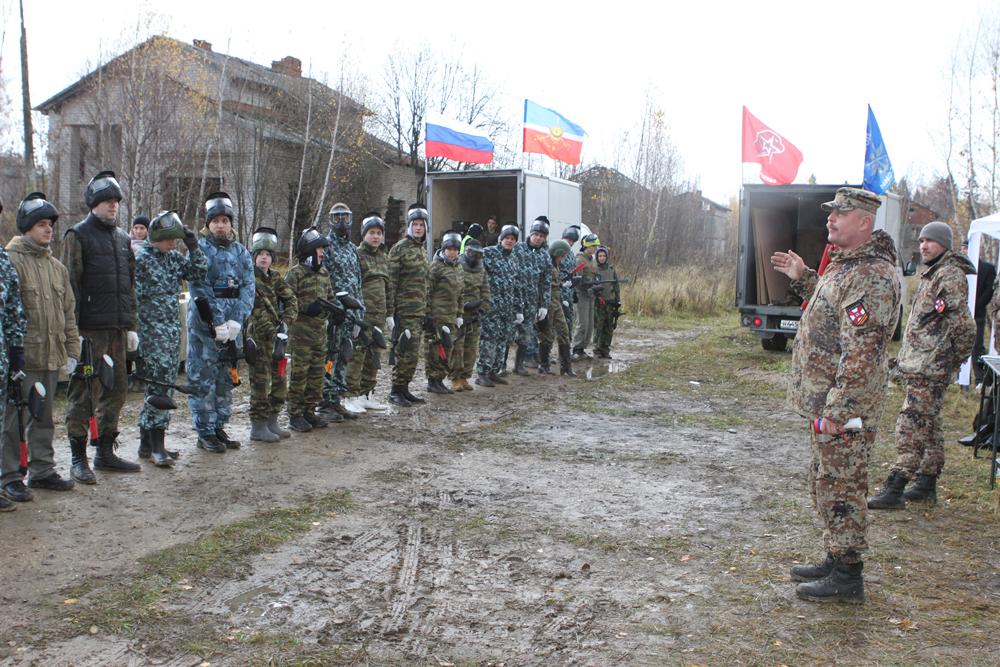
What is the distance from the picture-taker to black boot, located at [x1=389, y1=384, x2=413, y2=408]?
9722mm

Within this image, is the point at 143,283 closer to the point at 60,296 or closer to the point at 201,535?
the point at 60,296

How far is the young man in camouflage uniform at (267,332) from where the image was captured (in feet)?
24.0

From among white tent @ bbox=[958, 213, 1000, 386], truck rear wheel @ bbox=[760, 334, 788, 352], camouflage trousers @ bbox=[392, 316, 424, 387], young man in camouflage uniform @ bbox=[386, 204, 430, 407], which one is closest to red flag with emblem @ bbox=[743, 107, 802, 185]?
truck rear wheel @ bbox=[760, 334, 788, 352]

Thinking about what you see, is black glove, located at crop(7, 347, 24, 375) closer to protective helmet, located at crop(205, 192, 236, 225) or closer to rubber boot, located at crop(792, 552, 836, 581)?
protective helmet, located at crop(205, 192, 236, 225)

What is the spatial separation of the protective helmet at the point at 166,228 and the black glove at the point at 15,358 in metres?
1.41

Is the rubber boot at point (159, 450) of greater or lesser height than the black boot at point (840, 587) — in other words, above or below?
above

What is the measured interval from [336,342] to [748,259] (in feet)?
28.3

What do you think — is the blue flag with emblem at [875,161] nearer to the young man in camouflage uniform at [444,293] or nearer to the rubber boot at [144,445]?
the young man in camouflage uniform at [444,293]

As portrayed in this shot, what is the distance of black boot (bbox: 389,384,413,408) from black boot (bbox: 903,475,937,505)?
5.36 metres

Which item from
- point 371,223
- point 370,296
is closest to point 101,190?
point 371,223

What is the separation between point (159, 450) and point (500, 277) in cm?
553

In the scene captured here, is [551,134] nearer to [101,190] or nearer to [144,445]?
[144,445]

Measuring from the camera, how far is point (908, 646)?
3883 mm

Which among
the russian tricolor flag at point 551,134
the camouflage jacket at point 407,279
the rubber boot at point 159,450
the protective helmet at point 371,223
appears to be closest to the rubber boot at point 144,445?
the rubber boot at point 159,450
